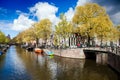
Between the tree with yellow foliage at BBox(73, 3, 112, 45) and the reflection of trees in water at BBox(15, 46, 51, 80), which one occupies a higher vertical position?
the tree with yellow foliage at BBox(73, 3, 112, 45)

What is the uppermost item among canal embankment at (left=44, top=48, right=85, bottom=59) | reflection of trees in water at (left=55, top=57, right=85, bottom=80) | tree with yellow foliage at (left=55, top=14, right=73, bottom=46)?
tree with yellow foliage at (left=55, top=14, right=73, bottom=46)

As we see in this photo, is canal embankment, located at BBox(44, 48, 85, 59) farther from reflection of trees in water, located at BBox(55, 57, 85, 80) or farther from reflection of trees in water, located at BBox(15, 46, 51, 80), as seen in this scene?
reflection of trees in water, located at BBox(55, 57, 85, 80)

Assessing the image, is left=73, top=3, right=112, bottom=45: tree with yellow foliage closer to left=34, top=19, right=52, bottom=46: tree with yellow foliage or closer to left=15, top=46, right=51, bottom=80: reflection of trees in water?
left=15, top=46, right=51, bottom=80: reflection of trees in water

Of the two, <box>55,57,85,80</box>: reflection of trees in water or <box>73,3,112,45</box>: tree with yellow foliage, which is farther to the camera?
<box>73,3,112,45</box>: tree with yellow foliage

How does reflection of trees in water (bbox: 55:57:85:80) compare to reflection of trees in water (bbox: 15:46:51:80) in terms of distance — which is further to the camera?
reflection of trees in water (bbox: 15:46:51:80)

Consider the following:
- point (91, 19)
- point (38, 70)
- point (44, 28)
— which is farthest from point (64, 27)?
point (38, 70)

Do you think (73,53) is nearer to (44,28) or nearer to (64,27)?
(64,27)

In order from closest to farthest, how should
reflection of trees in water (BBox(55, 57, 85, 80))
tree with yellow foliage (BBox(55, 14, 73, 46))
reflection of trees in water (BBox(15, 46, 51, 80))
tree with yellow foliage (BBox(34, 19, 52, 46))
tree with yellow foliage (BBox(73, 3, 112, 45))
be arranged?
1. reflection of trees in water (BBox(55, 57, 85, 80))
2. reflection of trees in water (BBox(15, 46, 51, 80))
3. tree with yellow foliage (BBox(73, 3, 112, 45))
4. tree with yellow foliage (BBox(55, 14, 73, 46))
5. tree with yellow foliage (BBox(34, 19, 52, 46))

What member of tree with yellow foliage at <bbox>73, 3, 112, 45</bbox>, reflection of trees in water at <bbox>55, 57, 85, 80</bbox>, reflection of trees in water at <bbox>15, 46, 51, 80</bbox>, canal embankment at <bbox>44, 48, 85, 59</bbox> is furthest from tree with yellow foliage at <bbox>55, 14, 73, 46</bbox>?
reflection of trees in water at <bbox>55, 57, 85, 80</bbox>

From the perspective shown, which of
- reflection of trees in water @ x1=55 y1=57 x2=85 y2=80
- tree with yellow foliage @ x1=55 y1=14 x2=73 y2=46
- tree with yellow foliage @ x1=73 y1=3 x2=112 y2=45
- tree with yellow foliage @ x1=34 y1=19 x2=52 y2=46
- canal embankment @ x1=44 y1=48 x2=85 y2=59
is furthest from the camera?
tree with yellow foliage @ x1=34 y1=19 x2=52 y2=46

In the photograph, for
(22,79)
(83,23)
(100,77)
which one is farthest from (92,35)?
(22,79)

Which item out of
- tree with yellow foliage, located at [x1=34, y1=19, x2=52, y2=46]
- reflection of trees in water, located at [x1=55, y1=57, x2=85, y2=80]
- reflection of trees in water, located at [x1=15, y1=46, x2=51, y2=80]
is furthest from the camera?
tree with yellow foliage, located at [x1=34, y1=19, x2=52, y2=46]

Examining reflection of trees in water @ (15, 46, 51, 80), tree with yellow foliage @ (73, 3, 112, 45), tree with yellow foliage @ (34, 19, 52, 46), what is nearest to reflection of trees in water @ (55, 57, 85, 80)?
reflection of trees in water @ (15, 46, 51, 80)

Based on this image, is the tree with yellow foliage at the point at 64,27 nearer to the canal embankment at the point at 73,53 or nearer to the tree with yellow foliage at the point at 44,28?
the canal embankment at the point at 73,53
